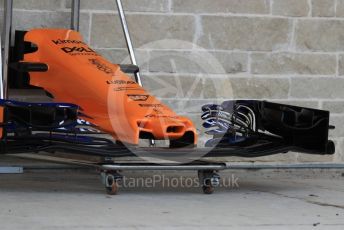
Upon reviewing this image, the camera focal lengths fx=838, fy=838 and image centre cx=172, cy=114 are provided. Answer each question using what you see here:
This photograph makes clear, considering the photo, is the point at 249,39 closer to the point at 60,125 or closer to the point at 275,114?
the point at 275,114

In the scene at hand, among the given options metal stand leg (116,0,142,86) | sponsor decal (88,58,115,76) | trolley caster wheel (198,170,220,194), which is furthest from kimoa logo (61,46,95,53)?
trolley caster wheel (198,170,220,194)

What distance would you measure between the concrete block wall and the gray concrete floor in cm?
71

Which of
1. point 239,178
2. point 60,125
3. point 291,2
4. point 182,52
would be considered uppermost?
point 291,2

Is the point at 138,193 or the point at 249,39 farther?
the point at 249,39

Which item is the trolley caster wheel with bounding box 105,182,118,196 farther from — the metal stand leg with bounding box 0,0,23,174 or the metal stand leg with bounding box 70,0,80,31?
the metal stand leg with bounding box 70,0,80,31

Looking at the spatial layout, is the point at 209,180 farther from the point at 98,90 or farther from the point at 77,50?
the point at 77,50

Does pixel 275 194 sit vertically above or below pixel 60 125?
below

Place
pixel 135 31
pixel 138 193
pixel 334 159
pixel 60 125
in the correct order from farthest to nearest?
1. pixel 334 159
2. pixel 135 31
3. pixel 138 193
4. pixel 60 125

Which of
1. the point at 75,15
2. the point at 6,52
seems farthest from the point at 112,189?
the point at 75,15

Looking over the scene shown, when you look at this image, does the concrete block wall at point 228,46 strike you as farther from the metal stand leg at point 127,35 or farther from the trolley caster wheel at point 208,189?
the trolley caster wheel at point 208,189

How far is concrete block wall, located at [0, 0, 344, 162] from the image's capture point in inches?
246

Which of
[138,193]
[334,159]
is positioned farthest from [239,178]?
[138,193]

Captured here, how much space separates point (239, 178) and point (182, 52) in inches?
41.6

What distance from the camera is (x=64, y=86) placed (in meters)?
5.40
